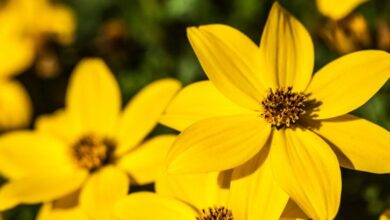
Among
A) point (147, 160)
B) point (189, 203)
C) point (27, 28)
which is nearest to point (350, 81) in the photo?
point (189, 203)

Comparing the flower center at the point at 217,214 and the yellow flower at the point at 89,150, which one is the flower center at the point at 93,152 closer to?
the yellow flower at the point at 89,150

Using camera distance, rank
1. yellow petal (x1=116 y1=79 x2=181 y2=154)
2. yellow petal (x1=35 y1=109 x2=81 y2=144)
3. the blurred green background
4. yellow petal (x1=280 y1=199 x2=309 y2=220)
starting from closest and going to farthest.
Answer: yellow petal (x1=280 y1=199 x2=309 y2=220) < yellow petal (x1=116 y1=79 x2=181 y2=154) < yellow petal (x1=35 y1=109 x2=81 y2=144) < the blurred green background

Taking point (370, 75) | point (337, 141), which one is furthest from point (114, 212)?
point (370, 75)

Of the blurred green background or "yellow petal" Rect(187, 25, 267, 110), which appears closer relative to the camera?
"yellow petal" Rect(187, 25, 267, 110)

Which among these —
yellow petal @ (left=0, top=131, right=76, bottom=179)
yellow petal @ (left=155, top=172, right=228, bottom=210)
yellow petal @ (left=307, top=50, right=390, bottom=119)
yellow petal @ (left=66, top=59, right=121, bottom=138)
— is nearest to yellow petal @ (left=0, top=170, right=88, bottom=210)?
yellow petal @ (left=0, top=131, right=76, bottom=179)

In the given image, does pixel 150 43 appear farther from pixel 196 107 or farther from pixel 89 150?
pixel 196 107

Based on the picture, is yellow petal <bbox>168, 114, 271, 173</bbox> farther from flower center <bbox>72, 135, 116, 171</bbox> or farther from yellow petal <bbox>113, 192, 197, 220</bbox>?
flower center <bbox>72, 135, 116, 171</bbox>
